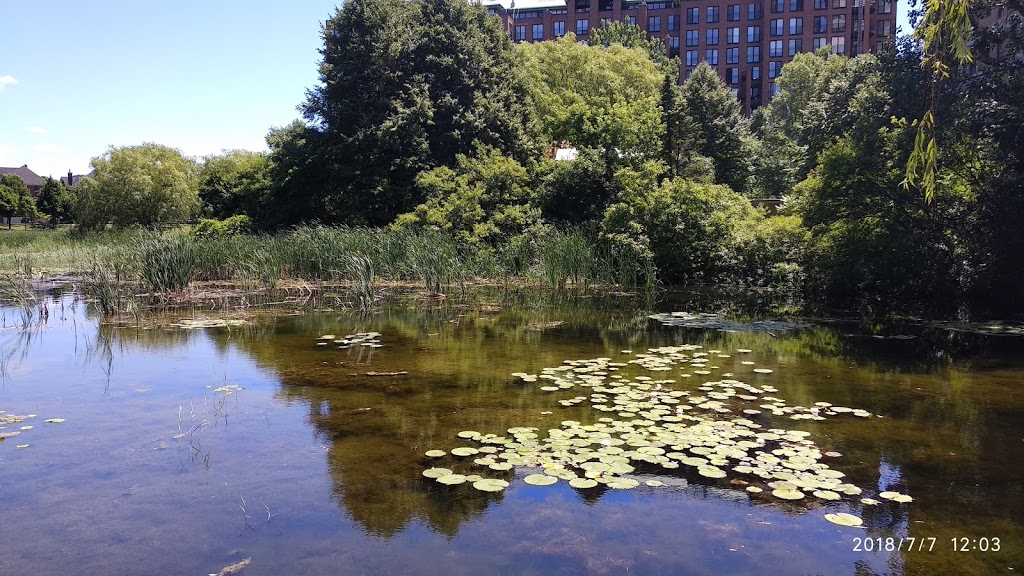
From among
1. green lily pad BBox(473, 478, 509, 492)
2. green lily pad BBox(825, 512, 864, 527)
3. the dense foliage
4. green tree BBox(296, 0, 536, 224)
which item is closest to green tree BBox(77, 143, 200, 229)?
the dense foliage

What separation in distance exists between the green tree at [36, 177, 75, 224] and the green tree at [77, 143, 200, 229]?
29.2 meters

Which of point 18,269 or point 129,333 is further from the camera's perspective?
point 18,269

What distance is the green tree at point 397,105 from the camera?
88.3 ft

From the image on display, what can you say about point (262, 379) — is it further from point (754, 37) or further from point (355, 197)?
point (754, 37)

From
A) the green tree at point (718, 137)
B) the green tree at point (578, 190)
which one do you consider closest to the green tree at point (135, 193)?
the green tree at point (578, 190)

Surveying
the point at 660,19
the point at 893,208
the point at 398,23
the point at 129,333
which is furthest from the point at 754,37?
the point at 129,333

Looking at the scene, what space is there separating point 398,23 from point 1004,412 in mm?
26004

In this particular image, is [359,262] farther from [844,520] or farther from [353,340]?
[844,520]

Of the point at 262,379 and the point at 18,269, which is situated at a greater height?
the point at 18,269

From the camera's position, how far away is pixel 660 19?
86625 mm

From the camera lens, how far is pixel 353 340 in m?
11.5

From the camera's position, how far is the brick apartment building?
76688 millimetres

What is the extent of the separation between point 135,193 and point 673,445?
37.4 meters
